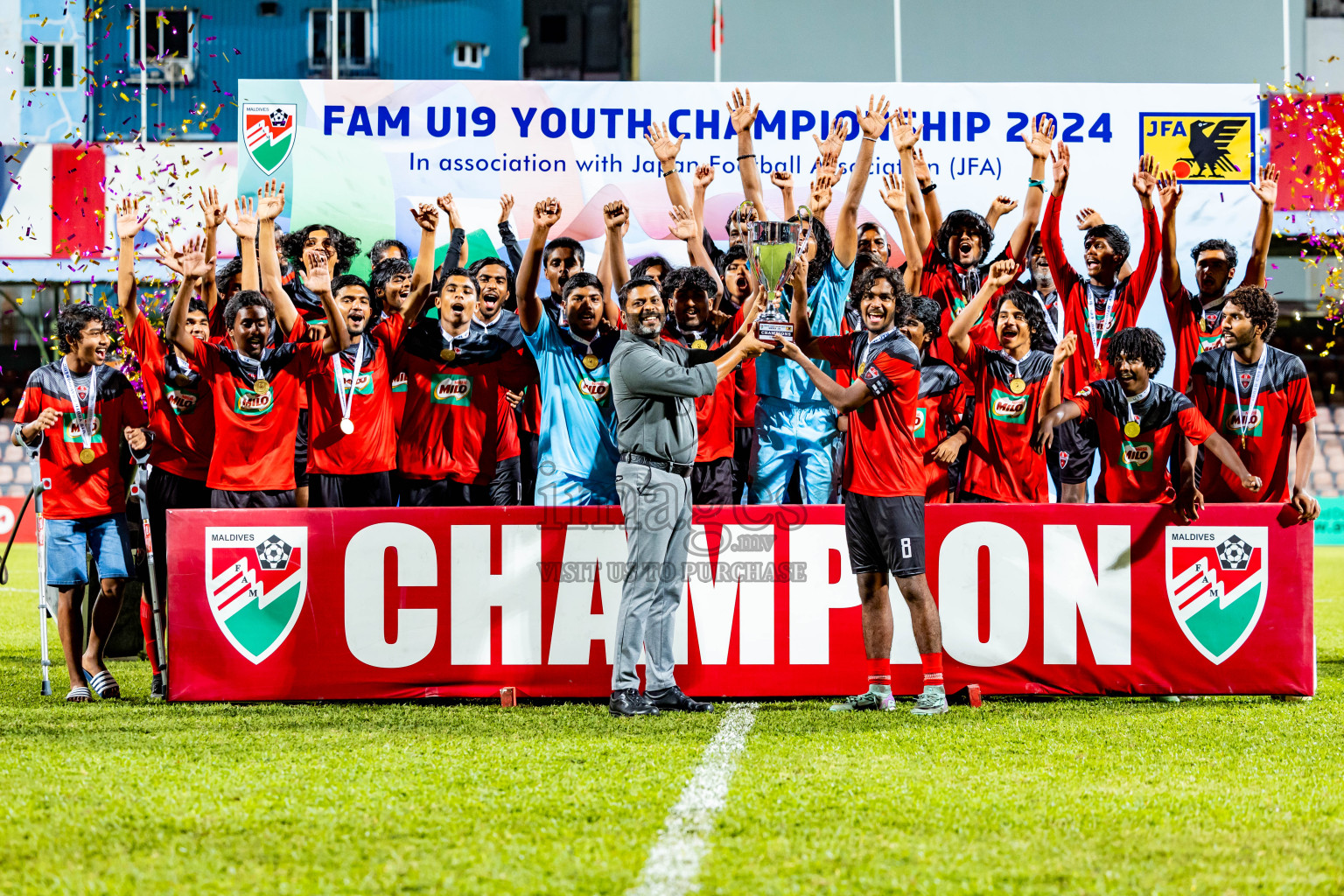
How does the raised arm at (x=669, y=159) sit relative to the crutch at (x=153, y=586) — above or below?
above

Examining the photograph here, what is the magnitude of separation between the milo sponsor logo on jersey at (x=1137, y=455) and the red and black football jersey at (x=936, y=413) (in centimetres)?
106

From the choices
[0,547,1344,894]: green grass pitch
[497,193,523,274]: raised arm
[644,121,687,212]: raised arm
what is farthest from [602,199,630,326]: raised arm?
[0,547,1344,894]: green grass pitch

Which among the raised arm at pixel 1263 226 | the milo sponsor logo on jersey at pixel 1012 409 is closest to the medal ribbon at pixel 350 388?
the milo sponsor logo on jersey at pixel 1012 409

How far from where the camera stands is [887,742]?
5594mm

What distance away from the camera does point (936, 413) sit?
327 inches

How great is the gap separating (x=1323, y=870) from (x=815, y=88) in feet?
23.7

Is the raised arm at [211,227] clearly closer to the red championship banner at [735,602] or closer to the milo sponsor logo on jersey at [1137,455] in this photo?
the red championship banner at [735,602]

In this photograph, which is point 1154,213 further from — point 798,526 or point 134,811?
point 134,811

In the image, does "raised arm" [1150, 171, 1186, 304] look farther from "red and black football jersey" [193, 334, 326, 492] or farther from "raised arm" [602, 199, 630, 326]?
"red and black football jersey" [193, 334, 326, 492]

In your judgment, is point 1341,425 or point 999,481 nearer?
point 999,481

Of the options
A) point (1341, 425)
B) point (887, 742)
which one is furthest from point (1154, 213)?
point (1341, 425)

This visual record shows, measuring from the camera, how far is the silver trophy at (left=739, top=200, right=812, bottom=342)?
621 centimetres

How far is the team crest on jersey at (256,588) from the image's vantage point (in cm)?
675

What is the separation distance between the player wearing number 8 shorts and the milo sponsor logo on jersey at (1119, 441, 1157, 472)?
5.47 ft
